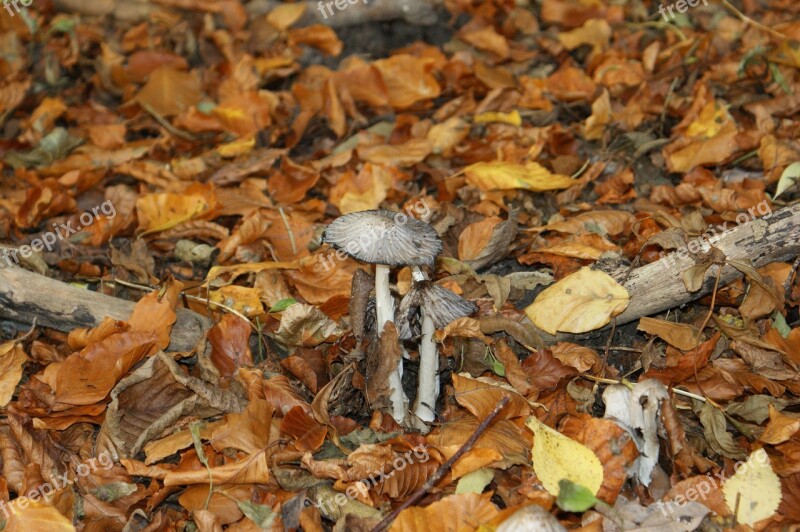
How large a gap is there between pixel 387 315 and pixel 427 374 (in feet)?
0.91

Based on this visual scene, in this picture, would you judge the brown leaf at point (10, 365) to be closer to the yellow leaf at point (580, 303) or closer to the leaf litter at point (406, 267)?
the leaf litter at point (406, 267)

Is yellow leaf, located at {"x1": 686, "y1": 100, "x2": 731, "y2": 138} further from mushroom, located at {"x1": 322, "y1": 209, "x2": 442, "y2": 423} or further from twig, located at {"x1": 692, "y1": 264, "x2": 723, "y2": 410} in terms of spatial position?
Answer: mushroom, located at {"x1": 322, "y1": 209, "x2": 442, "y2": 423}

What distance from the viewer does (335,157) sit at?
14.4 feet

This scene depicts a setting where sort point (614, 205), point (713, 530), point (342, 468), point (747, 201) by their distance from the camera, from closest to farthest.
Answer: point (713, 530)
point (342, 468)
point (747, 201)
point (614, 205)

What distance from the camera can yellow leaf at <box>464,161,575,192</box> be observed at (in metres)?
3.78

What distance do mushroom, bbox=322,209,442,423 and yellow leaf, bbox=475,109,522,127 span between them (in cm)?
209

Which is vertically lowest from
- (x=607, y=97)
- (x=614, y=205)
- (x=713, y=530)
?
(x=713, y=530)

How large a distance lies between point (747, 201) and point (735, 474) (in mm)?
1516

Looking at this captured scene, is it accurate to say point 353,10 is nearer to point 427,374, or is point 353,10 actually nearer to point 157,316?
point 157,316

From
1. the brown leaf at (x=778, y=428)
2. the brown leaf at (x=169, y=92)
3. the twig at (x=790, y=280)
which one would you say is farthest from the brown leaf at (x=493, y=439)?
the brown leaf at (x=169, y=92)

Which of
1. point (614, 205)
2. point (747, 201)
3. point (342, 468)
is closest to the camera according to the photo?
point (342, 468)

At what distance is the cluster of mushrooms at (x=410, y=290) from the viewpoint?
2381 mm

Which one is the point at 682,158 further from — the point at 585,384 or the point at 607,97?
the point at 585,384

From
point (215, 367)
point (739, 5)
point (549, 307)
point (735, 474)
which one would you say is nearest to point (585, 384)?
point (549, 307)
